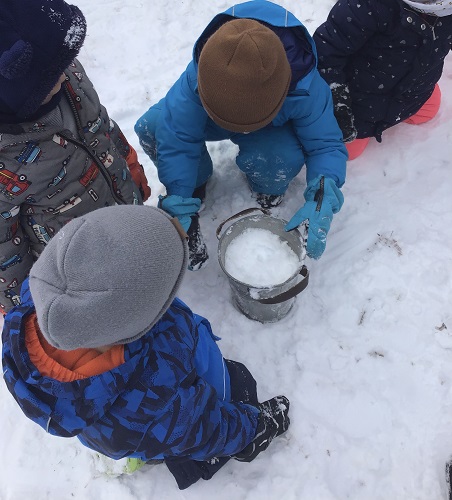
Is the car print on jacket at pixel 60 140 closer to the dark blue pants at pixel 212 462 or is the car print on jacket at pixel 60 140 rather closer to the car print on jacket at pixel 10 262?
the car print on jacket at pixel 10 262

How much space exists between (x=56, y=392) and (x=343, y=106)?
1.94 m

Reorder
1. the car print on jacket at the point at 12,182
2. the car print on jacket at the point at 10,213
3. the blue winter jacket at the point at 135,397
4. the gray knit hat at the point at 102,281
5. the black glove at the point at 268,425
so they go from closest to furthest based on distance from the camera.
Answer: the gray knit hat at the point at 102,281 < the blue winter jacket at the point at 135,397 < the car print on jacket at the point at 12,182 < the car print on jacket at the point at 10,213 < the black glove at the point at 268,425

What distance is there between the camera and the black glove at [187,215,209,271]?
2.09 metres

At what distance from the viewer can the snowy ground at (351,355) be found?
5.85 ft

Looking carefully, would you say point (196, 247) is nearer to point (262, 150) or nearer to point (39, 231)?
point (262, 150)

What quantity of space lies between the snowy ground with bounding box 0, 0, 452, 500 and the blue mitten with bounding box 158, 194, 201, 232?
1.33 ft

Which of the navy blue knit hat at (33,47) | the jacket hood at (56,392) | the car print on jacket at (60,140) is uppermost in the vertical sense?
the navy blue knit hat at (33,47)

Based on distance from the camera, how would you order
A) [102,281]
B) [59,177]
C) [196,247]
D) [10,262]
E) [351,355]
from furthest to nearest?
[196,247] → [351,355] → [10,262] → [59,177] → [102,281]

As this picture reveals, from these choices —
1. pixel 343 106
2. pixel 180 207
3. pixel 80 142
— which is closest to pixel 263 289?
pixel 180 207

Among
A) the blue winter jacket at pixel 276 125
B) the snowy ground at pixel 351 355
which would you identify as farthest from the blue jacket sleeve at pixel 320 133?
the snowy ground at pixel 351 355

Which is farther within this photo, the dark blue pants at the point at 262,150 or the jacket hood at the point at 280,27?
the dark blue pants at the point at 262,150

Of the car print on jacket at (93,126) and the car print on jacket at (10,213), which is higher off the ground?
the car print on jacket at (93,126)

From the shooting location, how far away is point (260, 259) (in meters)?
1.91

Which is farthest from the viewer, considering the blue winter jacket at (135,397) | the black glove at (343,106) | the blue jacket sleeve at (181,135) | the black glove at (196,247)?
the black glove at (343,106)
